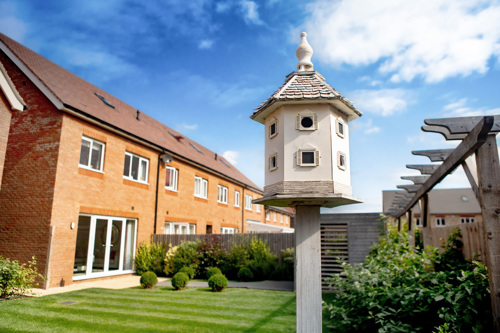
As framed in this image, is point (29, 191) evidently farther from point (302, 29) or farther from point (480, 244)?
point (480, 244)

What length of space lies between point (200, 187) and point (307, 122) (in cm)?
1856

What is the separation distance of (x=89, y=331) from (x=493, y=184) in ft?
23.0

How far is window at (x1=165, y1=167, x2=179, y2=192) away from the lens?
60.2 ft

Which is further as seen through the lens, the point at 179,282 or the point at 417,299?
the point at 179,282

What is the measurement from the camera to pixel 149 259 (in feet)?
50.6

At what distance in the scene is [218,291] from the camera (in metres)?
10.7

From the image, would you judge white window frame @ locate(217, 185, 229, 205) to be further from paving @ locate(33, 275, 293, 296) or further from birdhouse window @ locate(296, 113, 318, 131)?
birdhouse window @ locate(296, 113, 318, 131)

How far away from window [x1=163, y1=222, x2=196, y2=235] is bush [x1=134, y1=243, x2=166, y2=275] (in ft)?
7.34

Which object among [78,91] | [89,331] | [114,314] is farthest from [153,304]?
[78,91]

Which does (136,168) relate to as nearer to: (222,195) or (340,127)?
(222,195)

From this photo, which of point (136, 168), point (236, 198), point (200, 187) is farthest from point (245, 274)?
point (236, 198)

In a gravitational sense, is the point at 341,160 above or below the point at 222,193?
below

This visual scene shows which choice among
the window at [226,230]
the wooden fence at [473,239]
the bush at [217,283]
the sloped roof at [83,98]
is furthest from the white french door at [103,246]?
the wooden fence at [473,239]

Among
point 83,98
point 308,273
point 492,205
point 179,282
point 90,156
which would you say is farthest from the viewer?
point 83,98
